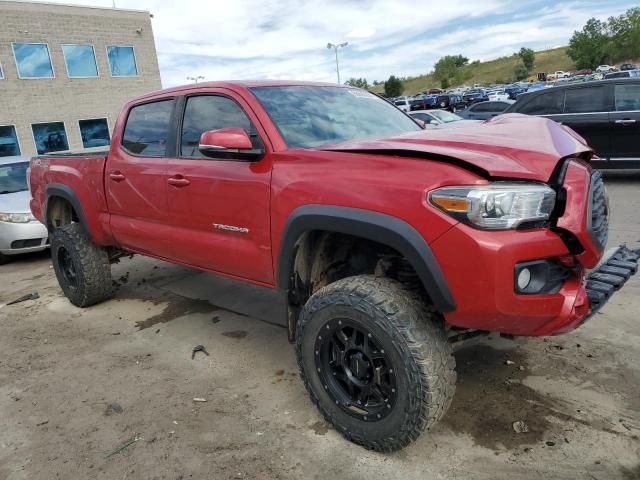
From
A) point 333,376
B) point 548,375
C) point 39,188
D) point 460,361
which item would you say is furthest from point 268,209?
point 39,188

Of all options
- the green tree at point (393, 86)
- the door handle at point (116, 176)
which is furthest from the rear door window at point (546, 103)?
the green tree at point (393, 86)

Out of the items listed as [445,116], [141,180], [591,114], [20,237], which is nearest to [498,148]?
[141,180]

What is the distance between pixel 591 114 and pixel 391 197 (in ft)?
25.8

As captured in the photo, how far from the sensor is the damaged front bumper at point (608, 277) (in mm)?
2273

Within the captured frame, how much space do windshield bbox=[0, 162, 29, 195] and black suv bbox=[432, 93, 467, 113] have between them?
32.7m

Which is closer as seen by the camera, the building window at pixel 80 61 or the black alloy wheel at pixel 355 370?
the black alloy wheel at pixel 355 370

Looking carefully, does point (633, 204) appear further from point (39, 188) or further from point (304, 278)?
point (39, 188)

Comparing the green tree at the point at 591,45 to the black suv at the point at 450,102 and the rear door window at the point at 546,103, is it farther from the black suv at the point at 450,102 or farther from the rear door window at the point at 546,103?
the rear door window at the point at 546,103

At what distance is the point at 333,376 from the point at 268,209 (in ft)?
3.20

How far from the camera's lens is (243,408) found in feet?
10.1

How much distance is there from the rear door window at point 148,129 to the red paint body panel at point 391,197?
0.09 meters

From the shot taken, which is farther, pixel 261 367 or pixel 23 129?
pixel 23 129

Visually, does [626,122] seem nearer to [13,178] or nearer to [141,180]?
[141,180]

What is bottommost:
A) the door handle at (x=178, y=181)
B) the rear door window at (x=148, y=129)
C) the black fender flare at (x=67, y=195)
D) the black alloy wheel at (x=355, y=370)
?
the black alloy wheel at (x=355, y=370)
